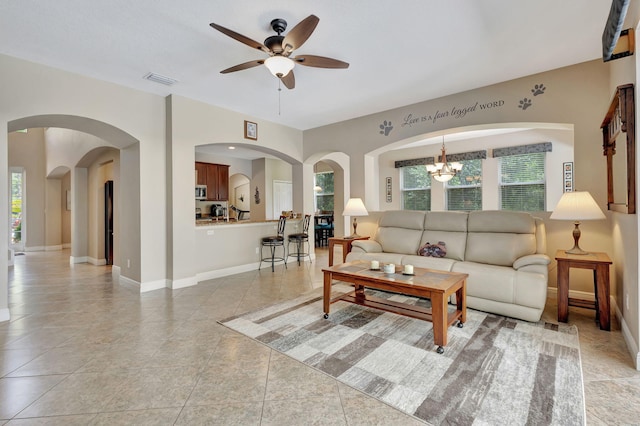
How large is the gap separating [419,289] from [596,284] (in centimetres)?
195

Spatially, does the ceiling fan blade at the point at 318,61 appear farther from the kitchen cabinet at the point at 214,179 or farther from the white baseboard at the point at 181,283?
the kitchen cabinet at the point at 214,179

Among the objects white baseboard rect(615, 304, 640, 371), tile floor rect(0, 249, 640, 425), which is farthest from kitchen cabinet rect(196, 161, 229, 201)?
white baseboard rect(615, 304, 640, 371)

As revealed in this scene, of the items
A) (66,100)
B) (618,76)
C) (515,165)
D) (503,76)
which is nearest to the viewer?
(618,76)

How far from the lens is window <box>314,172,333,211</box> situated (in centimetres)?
1105

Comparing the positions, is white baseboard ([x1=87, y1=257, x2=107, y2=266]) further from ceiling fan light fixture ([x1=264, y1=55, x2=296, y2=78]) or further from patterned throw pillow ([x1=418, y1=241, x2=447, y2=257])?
patterned throw pillow ([x1=418, y1=241, x2=447, y2=257])

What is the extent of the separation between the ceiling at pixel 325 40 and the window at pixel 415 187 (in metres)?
4.20

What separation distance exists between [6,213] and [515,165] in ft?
29.1

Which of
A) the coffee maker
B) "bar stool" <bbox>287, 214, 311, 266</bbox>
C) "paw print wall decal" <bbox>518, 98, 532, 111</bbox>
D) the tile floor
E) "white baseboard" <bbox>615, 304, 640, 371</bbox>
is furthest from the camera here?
the coffee maker

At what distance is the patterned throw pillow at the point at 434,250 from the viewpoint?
4219mm

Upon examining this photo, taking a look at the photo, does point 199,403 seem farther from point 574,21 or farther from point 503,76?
point 503,76

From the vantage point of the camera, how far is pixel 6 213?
11.0ft

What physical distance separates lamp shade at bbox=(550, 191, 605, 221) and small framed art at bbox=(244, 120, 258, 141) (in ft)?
15.4

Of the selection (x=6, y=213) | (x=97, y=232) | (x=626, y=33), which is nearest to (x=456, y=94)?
(x=626, y=33)

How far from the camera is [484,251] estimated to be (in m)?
3.93
